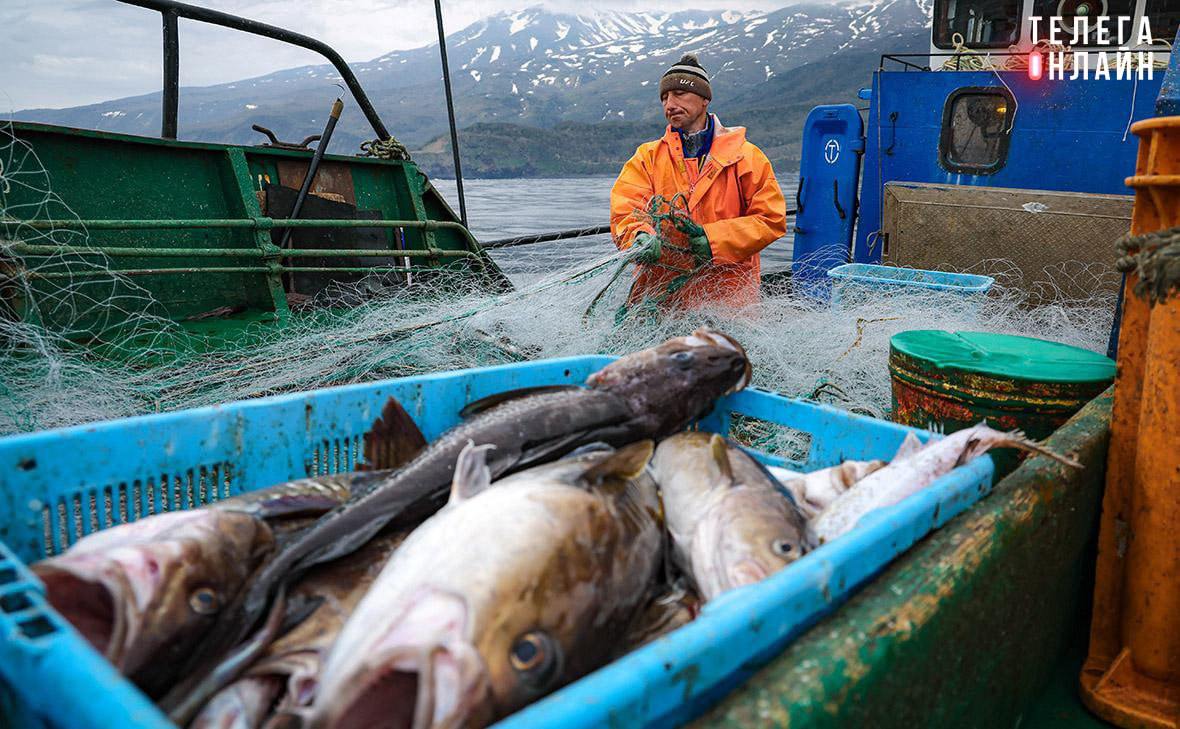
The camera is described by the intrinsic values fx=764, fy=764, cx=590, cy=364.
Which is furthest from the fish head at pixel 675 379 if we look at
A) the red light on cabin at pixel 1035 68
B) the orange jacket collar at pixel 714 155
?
the red light on cabin at pixel 1035 68

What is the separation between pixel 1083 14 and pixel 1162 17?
790 millimetres

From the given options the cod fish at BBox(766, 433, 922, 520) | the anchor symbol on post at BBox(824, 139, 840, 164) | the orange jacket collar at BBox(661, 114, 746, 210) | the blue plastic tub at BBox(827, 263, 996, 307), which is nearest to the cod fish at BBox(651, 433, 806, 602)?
the cod fish at BBox(766, 433, 922, 520)

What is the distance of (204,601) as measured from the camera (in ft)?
4.85

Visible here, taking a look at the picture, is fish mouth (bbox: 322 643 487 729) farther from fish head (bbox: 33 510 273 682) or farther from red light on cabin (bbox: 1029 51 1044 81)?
red light on cabin (bbox: 1029 51 1044 81)

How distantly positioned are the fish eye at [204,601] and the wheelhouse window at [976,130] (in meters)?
8.56

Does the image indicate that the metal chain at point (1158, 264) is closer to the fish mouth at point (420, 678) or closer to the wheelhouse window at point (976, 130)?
the fish mouth at point (420, 678)

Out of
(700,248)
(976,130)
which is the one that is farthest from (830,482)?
(976,130)

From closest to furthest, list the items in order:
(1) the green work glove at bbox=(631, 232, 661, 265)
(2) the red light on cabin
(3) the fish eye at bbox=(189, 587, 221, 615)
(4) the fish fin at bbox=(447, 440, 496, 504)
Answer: (3) the fish eye at bbox=(189, 587, 221, 615) < (4) the fish fin at bbox=(447, 440, 496, 504) < (1) the green work glove at bbox=(631, 232, 661, 265) < (2) the red light on cabin

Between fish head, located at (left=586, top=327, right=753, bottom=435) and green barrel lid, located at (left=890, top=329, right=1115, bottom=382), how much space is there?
2.45ft

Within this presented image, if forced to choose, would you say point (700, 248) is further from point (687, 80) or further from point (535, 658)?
point (535, 658)

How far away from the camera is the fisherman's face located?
583 cm

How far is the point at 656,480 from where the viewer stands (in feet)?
7.09

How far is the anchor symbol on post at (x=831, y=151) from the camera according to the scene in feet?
29.3

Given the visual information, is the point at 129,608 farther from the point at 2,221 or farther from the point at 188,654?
the point at 2,221
